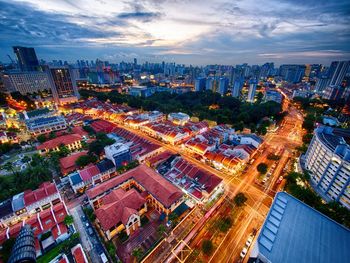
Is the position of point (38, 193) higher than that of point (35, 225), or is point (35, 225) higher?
point (38, 193)

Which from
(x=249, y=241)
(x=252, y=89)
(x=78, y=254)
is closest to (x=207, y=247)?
(x=249, y=241)

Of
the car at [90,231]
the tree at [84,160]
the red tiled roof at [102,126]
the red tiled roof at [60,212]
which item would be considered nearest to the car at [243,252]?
the car at [90,231]

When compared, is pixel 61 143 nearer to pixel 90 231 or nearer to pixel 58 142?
pixel 58 142

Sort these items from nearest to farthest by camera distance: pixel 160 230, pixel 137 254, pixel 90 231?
pixel 137 254 → pixel 160 230 → pixel 90 231

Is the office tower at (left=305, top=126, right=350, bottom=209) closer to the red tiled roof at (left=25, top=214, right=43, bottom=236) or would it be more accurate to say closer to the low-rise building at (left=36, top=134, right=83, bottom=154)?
the red tiled roof at (left=25, top=214, right=43, bottom=236)

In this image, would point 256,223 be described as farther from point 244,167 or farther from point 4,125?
point 4,125

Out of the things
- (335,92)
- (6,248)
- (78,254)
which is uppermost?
(335,92)
